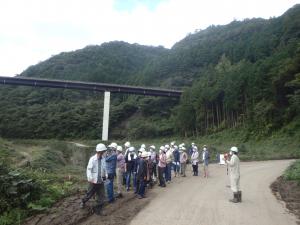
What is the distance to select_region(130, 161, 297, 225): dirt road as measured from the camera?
35.5 feet

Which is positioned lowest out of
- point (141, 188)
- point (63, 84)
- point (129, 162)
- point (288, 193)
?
point (288, 193)

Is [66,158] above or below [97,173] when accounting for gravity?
above

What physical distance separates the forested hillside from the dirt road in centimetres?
1962

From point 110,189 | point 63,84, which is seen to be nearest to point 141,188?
point 110,189

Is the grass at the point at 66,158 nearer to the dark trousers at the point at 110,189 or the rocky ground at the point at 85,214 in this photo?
the rocky ground at the point at 85,214

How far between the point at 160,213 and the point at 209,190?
5.59m

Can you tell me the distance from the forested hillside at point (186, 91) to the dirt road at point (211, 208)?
64.4 ft

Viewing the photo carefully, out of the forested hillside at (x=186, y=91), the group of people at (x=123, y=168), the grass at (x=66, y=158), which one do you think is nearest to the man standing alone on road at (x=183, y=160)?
the group of people at (x=123, y=168)

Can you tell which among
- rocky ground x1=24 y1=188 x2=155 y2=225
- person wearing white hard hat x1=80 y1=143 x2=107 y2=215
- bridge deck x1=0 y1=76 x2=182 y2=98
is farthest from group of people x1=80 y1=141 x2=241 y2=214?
bridge deck x1=0 y1=76 x2=182 y2=98

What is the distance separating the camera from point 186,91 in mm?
75812

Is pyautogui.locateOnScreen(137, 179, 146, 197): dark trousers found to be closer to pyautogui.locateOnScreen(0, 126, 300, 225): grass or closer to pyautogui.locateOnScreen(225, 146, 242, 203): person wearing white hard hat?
pyautogui.locateOnScreen(0, 126, 300, 225): grass

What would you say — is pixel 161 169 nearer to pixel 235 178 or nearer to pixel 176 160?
pixel 235 178

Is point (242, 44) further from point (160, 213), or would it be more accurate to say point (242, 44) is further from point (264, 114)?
point (160, 213)

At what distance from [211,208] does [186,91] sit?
63.9 meters
